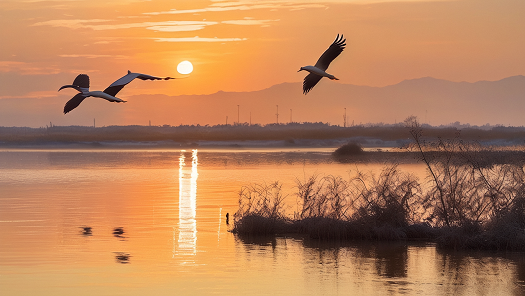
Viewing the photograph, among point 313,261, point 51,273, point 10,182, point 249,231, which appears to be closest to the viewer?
point 51,273

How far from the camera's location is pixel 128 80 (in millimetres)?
16078

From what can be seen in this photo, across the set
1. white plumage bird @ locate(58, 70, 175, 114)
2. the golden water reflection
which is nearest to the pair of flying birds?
white plumage bird @ locate(58, 70, 175, 114)

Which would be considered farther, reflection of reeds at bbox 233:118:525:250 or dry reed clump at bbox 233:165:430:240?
dry reed clump at bbox 233:165:430:240

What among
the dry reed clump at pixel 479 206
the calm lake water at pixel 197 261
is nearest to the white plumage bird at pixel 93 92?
the calm lake water at pixel 197 261

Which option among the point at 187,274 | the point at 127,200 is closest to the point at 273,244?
the point at 187,274

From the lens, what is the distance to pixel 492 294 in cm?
1561

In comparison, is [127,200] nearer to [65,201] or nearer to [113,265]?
[65,201]

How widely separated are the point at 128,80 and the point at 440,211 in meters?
9.87

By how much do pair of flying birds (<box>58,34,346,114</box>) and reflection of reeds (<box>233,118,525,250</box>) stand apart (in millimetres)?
3863

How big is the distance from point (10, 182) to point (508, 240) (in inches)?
1205

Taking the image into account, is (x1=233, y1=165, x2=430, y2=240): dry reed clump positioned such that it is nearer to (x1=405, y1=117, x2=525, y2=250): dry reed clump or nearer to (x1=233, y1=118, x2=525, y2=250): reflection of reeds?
(x1=233, y1=118, x2=525, y2=250): reflection of reeds

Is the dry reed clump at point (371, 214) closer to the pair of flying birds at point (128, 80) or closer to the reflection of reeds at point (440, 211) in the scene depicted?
the reflection of reeds at point (440, 211)

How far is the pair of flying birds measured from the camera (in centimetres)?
1589

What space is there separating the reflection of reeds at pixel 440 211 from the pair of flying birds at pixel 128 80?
386cm
